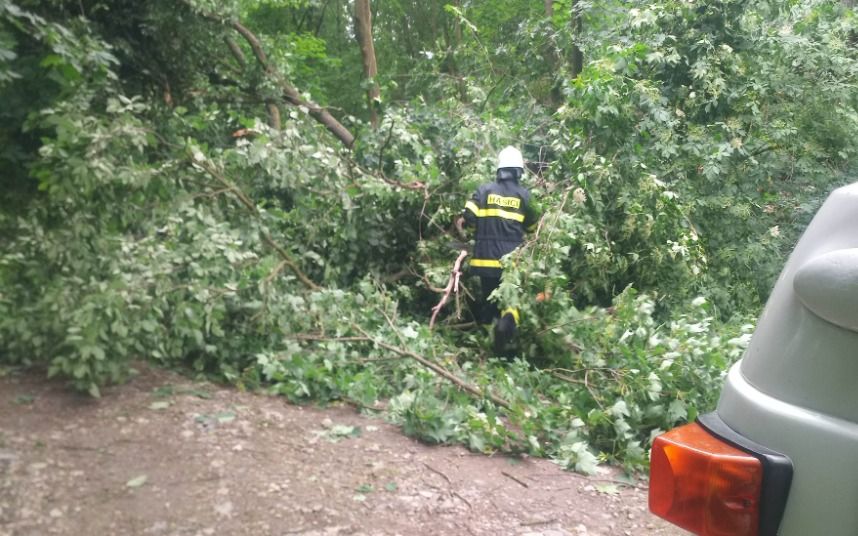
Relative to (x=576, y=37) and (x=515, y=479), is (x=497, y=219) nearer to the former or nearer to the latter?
(x=515, y=479)

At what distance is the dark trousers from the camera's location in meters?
6.34

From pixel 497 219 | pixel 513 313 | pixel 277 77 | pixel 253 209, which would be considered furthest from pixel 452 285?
pixel 277 77

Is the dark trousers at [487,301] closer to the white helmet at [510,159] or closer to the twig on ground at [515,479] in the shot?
the white helmet at [510,159]

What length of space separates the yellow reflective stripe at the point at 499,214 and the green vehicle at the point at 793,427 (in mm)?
4683

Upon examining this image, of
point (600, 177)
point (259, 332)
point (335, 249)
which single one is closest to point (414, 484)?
point (259, 332)

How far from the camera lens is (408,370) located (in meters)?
5.12

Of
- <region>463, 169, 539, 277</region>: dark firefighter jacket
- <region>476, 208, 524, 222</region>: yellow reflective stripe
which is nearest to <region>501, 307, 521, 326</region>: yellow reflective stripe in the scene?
<region>463, 169, 539, 277</region>: dark firefighter jacket

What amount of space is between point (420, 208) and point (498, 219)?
121 cm

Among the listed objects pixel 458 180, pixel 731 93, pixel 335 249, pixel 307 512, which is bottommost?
pixel 307 512

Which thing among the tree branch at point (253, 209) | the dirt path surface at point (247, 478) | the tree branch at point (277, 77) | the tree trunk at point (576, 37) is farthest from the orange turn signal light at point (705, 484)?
the tree trunk at point (576, 37)

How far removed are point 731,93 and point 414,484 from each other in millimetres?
5943

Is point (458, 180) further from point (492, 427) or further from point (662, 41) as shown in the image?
point (492, 427)

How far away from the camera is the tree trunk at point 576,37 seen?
9.75 meters

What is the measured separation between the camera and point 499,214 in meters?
6.27
